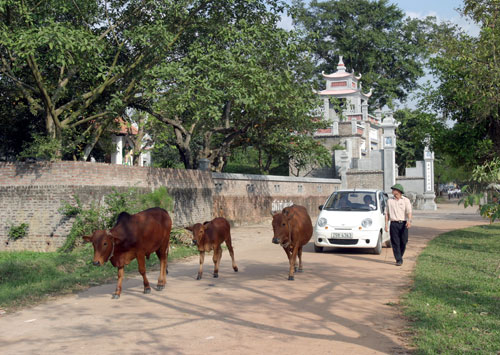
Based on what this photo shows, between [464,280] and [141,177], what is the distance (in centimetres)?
1095

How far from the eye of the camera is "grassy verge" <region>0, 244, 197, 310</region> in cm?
901

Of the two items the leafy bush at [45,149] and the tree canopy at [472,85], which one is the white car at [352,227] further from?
the leafy bush at [45,149]

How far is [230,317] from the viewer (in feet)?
23.5

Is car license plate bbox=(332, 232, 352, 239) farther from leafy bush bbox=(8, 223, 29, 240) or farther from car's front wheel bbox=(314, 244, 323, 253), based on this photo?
leafy bush bbox=(8, 223, 29, 240)

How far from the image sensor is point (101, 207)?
50.4ft

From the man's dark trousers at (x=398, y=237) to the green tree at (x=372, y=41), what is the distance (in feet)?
158

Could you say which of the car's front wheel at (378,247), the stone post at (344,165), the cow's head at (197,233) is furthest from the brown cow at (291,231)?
the stone post at (344,165)

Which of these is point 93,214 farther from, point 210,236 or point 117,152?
point 117,152

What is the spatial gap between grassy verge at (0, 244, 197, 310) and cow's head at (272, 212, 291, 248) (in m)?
3.38

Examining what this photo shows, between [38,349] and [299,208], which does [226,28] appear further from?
[38,349]

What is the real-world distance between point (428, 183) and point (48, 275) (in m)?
35.7

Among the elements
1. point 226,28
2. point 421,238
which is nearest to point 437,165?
point 421,238

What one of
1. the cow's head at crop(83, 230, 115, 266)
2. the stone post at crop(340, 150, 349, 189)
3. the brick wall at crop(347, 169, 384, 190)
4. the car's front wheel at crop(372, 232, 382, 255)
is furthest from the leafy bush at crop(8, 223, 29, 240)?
the brick wall at crop(347, 169, 384, 190)

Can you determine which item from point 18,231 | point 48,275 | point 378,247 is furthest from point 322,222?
point 18,231
